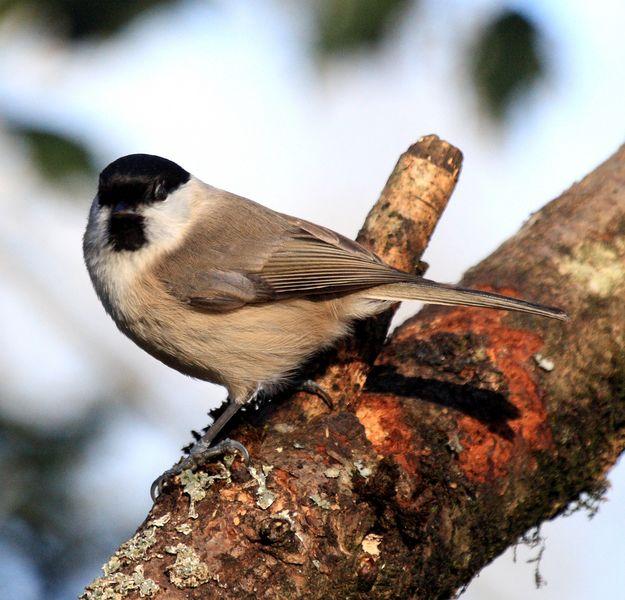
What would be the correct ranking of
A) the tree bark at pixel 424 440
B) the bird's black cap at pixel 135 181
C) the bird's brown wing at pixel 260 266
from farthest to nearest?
the bird's brown wing at pixel 260 266
the bird's black cap at pixel 135 181
the tree bark at pixel 424 440

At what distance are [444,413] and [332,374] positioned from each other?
60cm

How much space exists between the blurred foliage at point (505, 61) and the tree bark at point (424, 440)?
1.03 m

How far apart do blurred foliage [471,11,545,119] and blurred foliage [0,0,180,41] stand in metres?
1.26

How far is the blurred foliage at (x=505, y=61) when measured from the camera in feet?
9.70

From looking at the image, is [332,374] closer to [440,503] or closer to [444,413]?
[444,413]

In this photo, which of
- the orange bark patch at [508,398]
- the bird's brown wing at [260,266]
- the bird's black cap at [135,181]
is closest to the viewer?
the orange bark patch at [508,398]

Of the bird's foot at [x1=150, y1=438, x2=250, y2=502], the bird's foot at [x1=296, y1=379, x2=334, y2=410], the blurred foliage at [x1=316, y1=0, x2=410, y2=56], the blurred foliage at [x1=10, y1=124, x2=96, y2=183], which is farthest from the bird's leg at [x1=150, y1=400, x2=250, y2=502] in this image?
the blurred foliage at [x1=316, y1=0, x2=410, y2=56]

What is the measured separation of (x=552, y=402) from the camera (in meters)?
3.31

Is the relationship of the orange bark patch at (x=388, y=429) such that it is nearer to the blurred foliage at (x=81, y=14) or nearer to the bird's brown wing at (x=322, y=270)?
the bird's brown wing at (x=322, y=270)

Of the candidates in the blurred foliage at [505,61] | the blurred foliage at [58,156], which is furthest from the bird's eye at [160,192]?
the blurred foliage at [505,61]

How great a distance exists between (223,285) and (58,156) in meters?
1.05

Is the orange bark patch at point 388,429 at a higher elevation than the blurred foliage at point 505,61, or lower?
lower

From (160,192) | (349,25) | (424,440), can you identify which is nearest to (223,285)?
(160,192)

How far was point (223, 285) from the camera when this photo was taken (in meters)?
3.49
